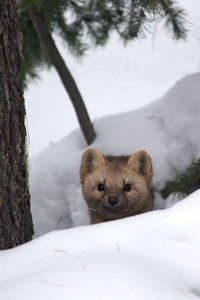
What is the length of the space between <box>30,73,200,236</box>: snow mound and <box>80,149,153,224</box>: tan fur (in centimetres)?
70

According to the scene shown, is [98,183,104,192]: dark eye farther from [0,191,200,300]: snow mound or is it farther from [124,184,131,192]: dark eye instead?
[0,191,200,300]: snow mound

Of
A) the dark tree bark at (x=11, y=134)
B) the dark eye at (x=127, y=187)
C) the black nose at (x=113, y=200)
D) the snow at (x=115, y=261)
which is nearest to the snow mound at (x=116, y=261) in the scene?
the snow at (x=115, y=261)

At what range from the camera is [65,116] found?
23.1ft

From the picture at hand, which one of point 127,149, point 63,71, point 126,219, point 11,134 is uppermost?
point 63,71

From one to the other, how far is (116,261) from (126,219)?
1.16 ft

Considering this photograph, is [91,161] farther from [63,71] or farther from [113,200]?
[63,71]

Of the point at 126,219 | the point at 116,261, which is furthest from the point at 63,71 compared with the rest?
the point at 116,261

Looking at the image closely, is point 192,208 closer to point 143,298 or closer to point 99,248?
point 99,248

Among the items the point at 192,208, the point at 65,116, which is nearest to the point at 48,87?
the point at 65,116

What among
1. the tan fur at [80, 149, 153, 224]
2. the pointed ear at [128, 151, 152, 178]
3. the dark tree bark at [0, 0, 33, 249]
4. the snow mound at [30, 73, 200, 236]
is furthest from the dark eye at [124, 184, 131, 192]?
the dark tree bark at [0, 0, 33, 249]

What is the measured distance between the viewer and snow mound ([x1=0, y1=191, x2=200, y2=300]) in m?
1.65

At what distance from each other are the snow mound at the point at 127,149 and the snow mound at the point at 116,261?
6.45ft

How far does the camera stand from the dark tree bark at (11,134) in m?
2.41

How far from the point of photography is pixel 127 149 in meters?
4.30
